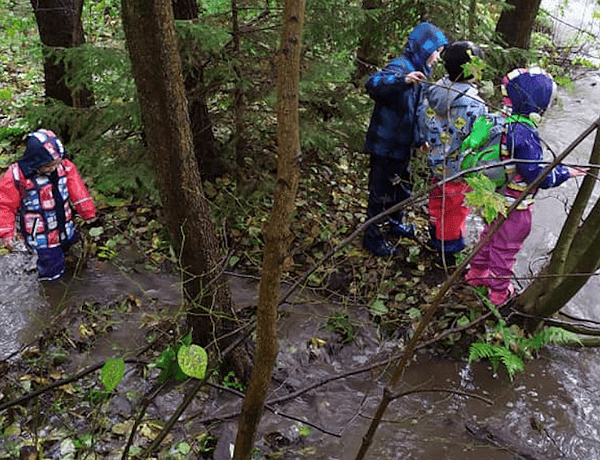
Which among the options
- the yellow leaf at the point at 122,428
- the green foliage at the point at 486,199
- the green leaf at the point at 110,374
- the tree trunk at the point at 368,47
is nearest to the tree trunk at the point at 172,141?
the green leaf at the point at 110,374

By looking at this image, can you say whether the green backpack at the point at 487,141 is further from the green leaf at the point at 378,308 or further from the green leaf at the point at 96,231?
the green leaf at the point at 96,231

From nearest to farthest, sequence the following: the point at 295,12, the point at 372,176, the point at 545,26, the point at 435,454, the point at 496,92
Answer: the point at 295,12 → the point at 435,454 → the point at 372,176 → the point at 496,92 → the point at 545,26

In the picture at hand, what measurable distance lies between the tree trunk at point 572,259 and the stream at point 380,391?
517 millimetres

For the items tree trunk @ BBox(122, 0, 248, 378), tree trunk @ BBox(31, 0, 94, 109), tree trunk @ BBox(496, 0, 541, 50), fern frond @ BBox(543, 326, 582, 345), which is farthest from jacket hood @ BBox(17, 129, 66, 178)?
tree trunk @ BBox(496, 0, 541, 50)

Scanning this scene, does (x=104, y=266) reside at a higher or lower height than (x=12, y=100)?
lower

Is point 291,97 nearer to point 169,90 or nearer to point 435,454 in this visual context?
point 169,90

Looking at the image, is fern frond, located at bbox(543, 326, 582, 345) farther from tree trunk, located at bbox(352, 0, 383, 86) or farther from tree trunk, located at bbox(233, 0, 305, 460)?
tree trunk, located at bbox(352, 0, 383, 86)

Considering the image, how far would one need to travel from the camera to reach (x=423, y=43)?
14.9ft

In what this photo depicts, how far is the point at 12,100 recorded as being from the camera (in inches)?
340

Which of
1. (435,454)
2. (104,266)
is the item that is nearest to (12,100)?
(104,266)

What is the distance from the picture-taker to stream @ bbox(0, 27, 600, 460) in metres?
3.85

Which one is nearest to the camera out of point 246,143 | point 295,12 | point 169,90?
point 295,12

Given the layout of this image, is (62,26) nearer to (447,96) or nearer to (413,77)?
(413,77)

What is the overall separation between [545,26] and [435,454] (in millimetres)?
12670
